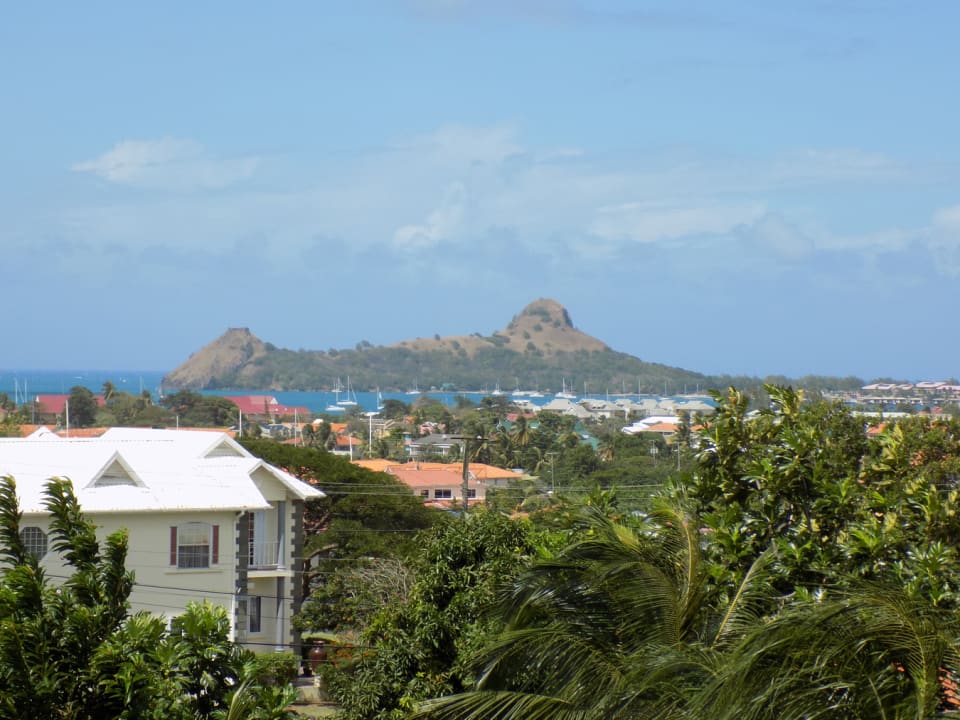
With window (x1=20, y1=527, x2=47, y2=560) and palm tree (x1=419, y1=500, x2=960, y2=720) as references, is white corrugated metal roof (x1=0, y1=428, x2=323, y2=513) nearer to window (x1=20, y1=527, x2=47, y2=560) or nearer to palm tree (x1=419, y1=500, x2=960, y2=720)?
window (x1=20, y1=527, x2=47, y2=560)

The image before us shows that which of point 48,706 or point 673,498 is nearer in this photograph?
point 48,706

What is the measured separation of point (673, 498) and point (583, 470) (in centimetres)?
8713

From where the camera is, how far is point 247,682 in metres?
11.3

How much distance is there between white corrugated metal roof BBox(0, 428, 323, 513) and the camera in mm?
29141

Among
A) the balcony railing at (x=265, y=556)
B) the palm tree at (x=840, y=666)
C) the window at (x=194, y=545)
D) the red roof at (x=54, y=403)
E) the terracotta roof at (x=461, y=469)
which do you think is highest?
the palm tree at (x=840, y=666)

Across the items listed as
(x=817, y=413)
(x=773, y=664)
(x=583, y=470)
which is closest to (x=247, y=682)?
(x=773, y=664)

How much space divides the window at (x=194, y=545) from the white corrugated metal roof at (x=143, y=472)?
0.60 meters

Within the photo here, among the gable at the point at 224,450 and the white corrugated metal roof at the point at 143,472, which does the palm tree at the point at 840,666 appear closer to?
the white corrugated metal roof at the point at 143,472

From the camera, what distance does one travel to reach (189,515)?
99.7 feet

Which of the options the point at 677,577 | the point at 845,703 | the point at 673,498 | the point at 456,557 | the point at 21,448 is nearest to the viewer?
the point at 845,703

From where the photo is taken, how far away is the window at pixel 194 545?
30.2 metres

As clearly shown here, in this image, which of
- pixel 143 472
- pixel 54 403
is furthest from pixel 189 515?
pixel 54 403

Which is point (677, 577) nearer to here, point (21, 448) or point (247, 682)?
point (247, 682)

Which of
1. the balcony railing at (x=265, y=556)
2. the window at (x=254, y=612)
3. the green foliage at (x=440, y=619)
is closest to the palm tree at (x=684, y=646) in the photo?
the green foliage at (x=440, y=619)
